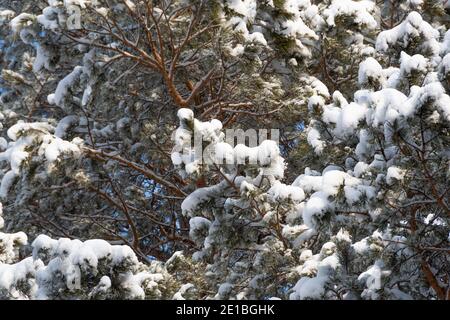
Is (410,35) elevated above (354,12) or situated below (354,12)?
below

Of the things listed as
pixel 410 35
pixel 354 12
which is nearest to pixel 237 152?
pixel 410 35

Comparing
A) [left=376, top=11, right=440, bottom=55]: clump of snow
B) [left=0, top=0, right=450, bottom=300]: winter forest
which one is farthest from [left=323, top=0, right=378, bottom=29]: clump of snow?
[left=376, top=11, right=440, bottom=55]: clump of snow

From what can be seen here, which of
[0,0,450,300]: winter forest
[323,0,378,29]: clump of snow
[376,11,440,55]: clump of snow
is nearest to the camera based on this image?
[0,0,450,300]: winter forest

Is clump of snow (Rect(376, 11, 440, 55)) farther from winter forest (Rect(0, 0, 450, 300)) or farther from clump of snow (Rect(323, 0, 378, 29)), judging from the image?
clump of snow (Rect(323, 0, 378, 29))

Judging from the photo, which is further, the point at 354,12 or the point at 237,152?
the point at 354,12

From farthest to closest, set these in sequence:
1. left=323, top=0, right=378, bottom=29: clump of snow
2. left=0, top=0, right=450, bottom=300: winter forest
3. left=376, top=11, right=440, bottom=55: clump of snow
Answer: left=323, top=0, right=378, bottom=29: clump of snow
left=376, top=11, right=440, bottom=55: clump of snow
left=0, top=0, right=450, bottom=300: winter forest

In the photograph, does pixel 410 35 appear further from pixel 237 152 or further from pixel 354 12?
pixel 354 12

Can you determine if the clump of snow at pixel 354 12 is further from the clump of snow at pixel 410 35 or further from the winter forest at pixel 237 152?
the clump of snow at pixel 410 35

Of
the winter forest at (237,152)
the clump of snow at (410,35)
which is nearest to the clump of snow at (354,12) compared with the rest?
the winter forest at (237,152)

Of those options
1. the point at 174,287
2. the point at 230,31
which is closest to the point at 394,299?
the point at 174,287

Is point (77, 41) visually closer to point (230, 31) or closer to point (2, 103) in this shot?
point (230, 31)

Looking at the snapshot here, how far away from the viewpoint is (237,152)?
7281 mm

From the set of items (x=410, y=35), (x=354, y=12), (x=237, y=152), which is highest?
(x=354, y=12)

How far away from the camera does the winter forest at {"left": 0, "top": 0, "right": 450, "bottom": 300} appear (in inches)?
252
